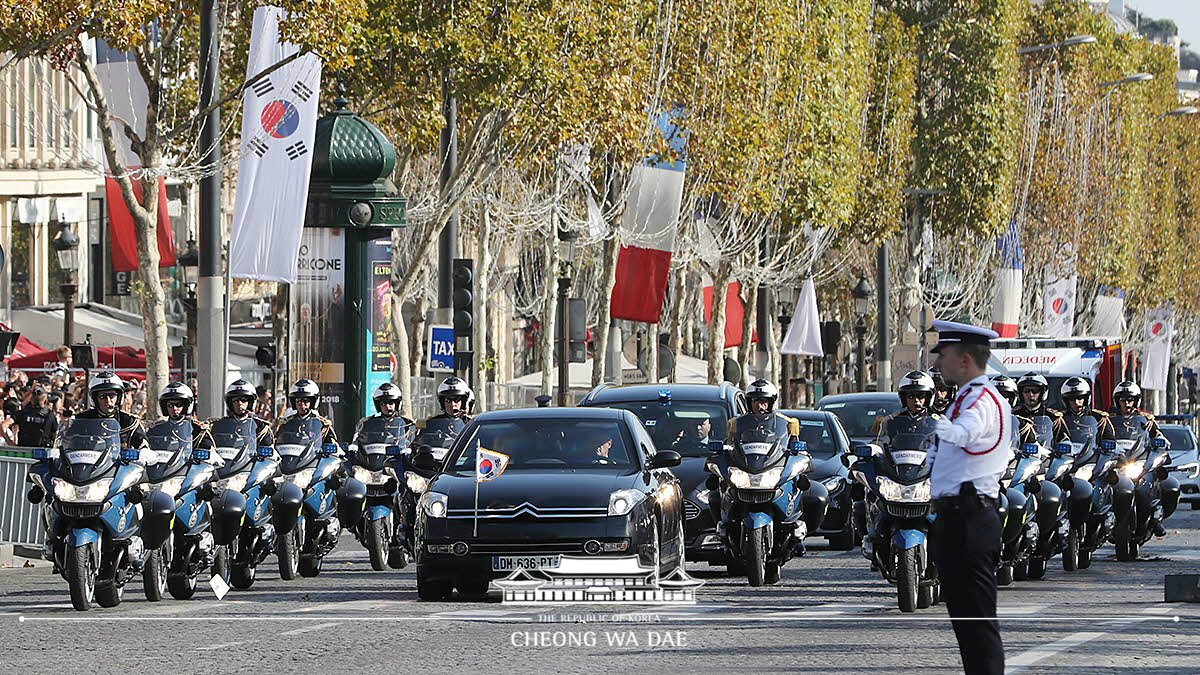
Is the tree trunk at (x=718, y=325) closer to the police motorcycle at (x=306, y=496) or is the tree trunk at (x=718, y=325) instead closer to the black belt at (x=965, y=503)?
the police motorcycle at (x=306, y=496)

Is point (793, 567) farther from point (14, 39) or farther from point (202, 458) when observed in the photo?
point (14, 39)

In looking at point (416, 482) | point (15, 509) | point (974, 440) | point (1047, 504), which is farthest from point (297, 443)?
point (974, 440)

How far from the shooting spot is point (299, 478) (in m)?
Answer: 19.9

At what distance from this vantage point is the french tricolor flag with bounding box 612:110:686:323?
1724 inches

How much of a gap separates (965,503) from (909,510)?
6409 millimetres

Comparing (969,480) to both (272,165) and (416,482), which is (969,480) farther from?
(272,165)

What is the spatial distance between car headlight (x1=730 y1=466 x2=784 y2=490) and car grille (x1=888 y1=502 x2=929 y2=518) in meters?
2.08

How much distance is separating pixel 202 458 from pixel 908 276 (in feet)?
174

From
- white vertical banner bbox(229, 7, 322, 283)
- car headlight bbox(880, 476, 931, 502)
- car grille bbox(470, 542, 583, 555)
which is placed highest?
white vertical banner bbox(229, 7, 322, 283)

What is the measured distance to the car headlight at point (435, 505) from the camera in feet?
53.8

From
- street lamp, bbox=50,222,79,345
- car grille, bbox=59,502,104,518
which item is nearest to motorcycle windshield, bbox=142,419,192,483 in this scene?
car grille, bbox=59,502,104,518

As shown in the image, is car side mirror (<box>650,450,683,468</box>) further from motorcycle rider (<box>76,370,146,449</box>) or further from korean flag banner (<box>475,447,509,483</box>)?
motorcycle rider (<box>76,370,146,449</box>)

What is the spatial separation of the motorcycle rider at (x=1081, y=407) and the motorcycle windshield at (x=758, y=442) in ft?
14.8

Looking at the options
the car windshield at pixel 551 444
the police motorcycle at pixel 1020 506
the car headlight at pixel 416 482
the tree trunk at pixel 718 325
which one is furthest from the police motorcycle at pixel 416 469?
the tree trunk at pixel 718 325
